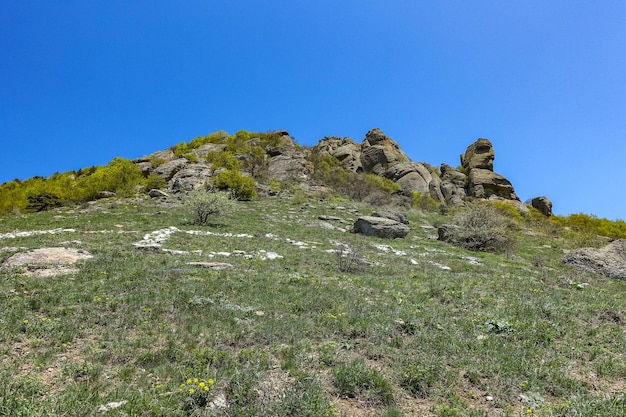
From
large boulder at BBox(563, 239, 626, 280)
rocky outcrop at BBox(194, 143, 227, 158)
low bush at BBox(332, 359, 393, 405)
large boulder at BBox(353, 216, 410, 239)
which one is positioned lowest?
low bush at BBox(332, 359, 393, 405)

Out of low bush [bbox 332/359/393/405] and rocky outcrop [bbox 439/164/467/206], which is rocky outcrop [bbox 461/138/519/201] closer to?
rocky outcrop [bbox 439/164/467/206]

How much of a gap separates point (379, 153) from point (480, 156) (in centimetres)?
2104

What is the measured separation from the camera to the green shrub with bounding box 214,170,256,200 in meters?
43.0

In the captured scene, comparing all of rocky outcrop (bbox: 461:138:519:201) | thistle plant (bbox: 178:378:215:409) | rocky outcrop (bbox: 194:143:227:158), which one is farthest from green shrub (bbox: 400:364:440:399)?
rocky outcrop (bbox: 461:138:519:201)

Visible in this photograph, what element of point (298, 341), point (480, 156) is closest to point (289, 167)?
point (480, 156)

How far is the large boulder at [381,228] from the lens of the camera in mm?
28150

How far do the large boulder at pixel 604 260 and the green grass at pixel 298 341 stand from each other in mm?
7501

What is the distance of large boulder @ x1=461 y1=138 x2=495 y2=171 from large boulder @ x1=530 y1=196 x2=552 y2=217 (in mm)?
10466

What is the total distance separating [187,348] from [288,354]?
2063mm

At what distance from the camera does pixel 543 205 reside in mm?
68750

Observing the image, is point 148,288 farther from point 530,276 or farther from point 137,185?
point 137,185

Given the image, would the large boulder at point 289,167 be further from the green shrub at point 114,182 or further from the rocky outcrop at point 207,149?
the green shrub at point 114,182

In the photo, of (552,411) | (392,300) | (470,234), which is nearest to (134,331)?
(392,300)

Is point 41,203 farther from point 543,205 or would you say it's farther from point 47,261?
point 543,205
